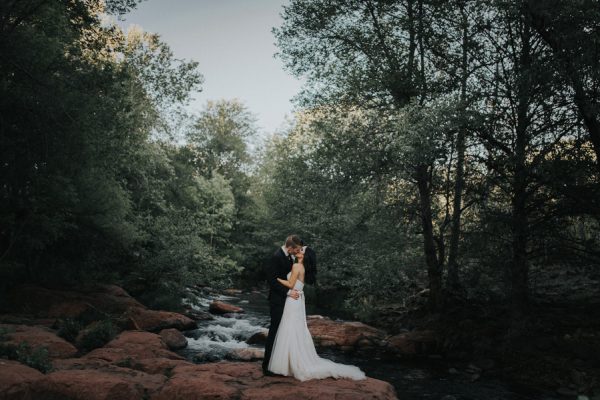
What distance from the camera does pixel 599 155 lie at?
449 inches

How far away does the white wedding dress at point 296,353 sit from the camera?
24.8ft

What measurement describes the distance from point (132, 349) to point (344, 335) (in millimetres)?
7603

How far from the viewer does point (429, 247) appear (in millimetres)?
17359

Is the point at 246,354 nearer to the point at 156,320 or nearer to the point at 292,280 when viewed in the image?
the point at 156,320

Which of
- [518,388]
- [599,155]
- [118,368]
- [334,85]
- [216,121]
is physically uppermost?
[216,121]

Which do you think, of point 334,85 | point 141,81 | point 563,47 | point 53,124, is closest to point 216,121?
point 141,81

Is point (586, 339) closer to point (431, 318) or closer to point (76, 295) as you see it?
point (431, 318)

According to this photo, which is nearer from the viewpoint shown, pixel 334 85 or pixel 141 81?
pixel 334 85

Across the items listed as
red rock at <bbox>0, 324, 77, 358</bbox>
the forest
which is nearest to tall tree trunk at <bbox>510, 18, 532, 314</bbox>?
the forest

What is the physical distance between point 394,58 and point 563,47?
24.2 feet

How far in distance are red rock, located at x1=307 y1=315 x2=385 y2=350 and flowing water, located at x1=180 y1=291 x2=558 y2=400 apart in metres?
0.69

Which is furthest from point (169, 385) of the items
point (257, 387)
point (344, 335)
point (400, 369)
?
point (344, 335)

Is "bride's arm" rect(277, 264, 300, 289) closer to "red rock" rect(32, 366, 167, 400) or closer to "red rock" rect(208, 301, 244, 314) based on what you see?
"red rock" rect(32, 366, 167, 400)

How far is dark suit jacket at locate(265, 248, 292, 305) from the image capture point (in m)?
7.70
